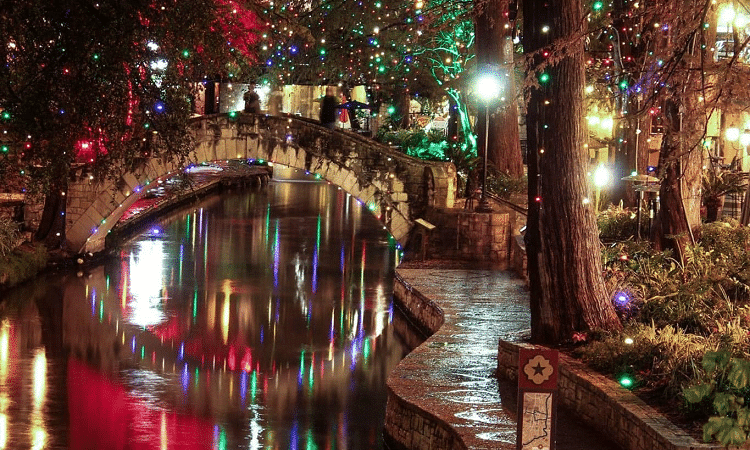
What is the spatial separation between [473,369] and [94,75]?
549cm

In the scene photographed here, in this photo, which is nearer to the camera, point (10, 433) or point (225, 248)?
point (10, 433)

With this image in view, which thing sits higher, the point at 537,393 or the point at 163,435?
the point at 537,393

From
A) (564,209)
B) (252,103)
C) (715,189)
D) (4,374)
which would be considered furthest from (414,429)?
(252,103)

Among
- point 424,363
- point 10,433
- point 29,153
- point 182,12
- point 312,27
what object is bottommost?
point 10,433

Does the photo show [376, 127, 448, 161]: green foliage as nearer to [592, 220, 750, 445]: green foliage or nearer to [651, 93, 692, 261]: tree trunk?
[651, 93, 692, 261]: tree trunk

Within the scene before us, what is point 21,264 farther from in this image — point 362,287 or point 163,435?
point 163,435

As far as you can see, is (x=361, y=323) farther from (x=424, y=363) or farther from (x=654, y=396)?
(x=654, y=396)

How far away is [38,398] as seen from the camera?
15570 millimetres

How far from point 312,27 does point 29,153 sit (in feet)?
67.9

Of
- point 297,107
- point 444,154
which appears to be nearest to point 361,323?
point 444,154

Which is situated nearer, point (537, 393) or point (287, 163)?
point (537, 393)

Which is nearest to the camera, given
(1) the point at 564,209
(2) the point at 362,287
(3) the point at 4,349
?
(1) the point at 564,209

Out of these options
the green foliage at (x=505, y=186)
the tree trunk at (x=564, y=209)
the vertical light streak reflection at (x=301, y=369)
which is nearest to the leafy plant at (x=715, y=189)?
the green foliage at (x=505, y=186)

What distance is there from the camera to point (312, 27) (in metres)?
33.8
